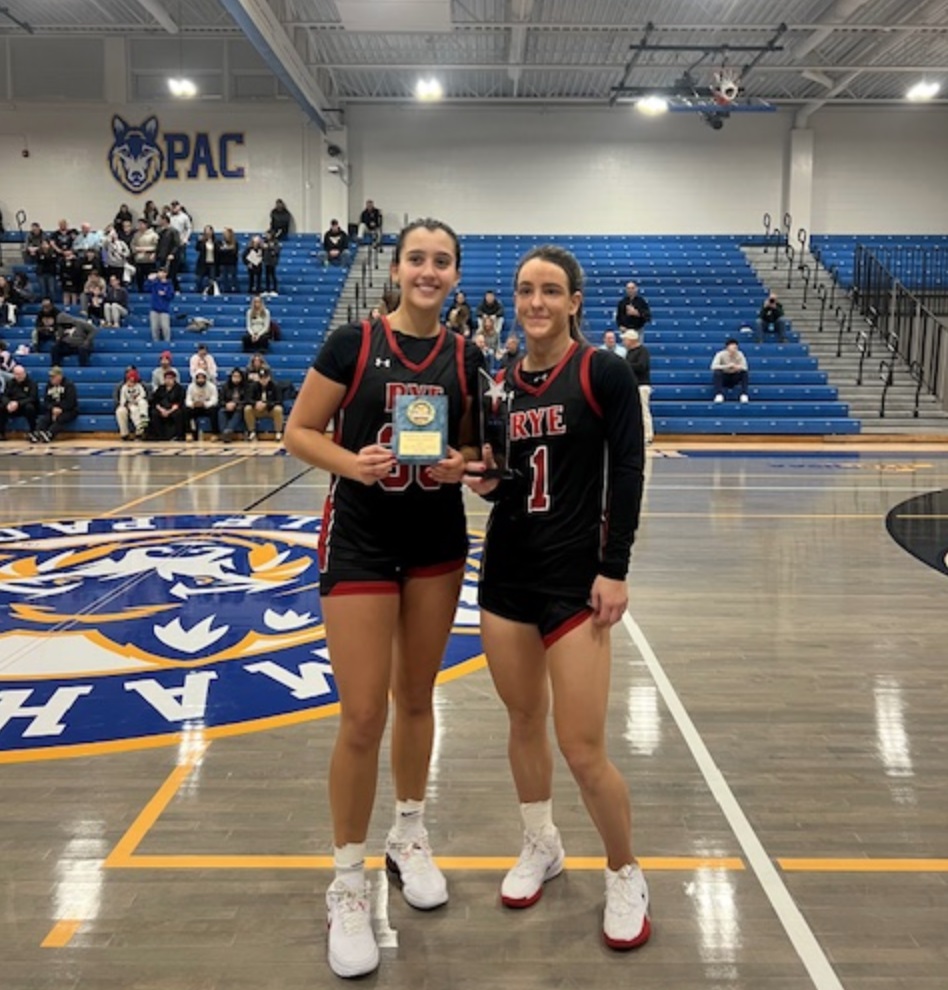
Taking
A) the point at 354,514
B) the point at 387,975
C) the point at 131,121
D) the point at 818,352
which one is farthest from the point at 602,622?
the point at 131,121

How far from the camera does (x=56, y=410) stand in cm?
1620

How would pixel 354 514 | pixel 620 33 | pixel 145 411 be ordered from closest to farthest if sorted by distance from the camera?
pixel 354 514
pixel 145 411
pixel 620 33

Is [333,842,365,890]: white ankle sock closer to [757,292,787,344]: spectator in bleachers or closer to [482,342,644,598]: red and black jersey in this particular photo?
[482,342,644,598]: red and black jersey

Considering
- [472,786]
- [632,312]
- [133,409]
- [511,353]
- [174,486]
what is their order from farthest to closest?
[632,312], [133,409], [174,486], [472,786], [511,353]

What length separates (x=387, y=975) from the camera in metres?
2.29

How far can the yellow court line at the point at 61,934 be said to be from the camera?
7.90ft

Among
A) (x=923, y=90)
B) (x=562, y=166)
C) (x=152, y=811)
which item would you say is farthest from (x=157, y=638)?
(x=923, y=90)

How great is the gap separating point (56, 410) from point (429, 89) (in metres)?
11.1

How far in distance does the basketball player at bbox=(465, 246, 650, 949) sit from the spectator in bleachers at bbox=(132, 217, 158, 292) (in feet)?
66.1

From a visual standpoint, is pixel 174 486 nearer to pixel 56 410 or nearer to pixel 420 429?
pixel 56 410

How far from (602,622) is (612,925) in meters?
0.82

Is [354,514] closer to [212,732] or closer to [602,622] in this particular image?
[602,622]

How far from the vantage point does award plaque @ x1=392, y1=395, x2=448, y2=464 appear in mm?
2188

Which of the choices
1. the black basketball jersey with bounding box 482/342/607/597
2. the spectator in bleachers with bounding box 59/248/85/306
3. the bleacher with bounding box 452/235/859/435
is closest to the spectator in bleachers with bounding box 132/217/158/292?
the spectator in bleachers with bounding box 59/248/85/306
